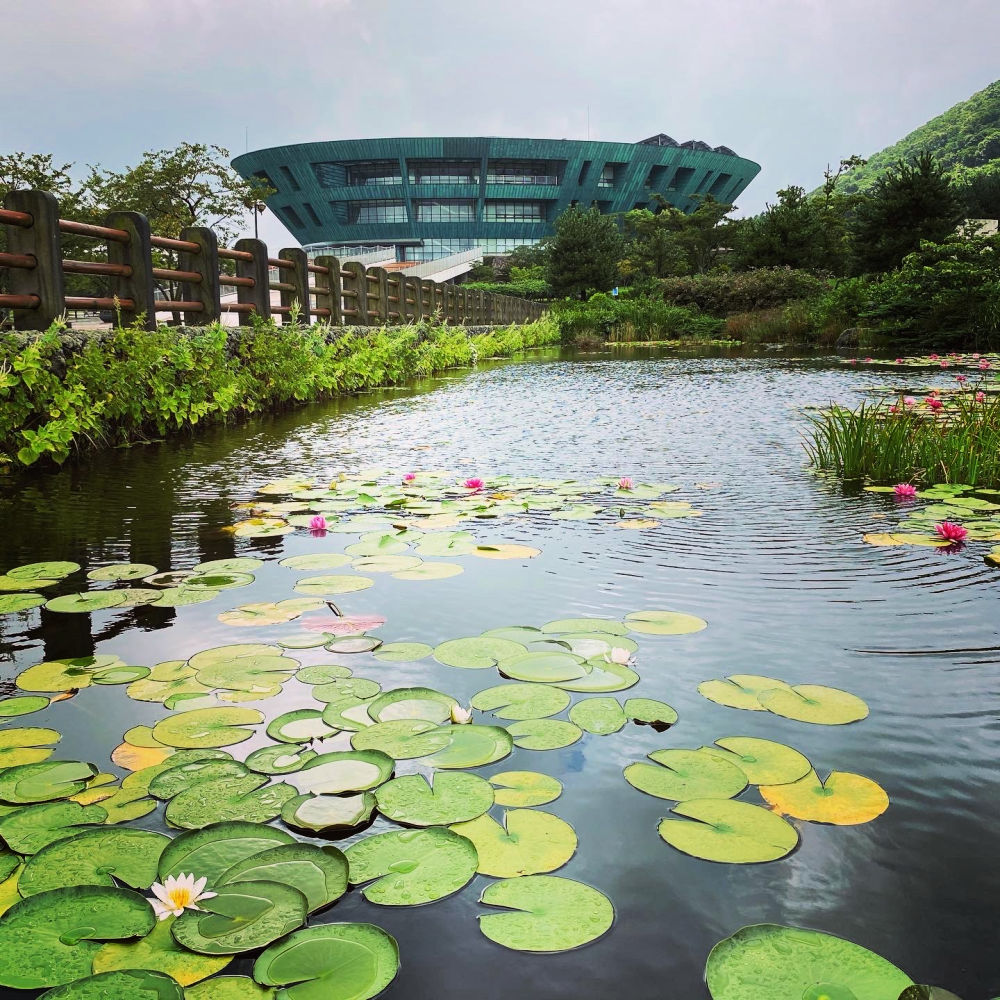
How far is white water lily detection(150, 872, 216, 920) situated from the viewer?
107 centimetres

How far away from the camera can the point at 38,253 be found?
5.44 meters

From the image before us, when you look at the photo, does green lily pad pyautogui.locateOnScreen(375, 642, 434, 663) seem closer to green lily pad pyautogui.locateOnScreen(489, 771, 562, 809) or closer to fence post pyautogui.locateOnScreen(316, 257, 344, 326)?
green lily pad pyautogui.locateOnScreen(489, 771, 562, 809)

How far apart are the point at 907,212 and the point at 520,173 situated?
56018mm

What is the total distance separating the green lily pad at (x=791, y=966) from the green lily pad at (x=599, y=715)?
602mm

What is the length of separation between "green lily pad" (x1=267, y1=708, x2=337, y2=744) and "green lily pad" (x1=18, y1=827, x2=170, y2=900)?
35cm

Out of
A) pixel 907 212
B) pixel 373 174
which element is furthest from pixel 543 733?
pixel 373 174

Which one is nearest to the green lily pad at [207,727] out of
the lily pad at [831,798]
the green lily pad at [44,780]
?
the green lily pad at [44,780]

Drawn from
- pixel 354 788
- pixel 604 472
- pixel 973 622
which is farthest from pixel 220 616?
pixel 604 472

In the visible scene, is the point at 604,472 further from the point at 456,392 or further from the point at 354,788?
the point at 456,392

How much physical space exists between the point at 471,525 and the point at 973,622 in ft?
6.01

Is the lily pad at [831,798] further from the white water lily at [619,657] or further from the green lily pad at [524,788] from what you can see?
the white water lily at [619,657]

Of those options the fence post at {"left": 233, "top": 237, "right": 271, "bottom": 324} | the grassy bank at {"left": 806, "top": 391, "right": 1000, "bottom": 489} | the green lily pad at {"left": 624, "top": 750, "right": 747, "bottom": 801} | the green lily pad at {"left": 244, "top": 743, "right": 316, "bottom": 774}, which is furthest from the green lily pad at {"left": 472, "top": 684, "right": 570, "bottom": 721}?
the fence post at {"left": 233, "top": 237, "right": 271, "bottom": 324}

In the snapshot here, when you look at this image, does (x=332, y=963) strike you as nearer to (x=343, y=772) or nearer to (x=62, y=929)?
(x=62, y=929)

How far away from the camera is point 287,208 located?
78.9m
